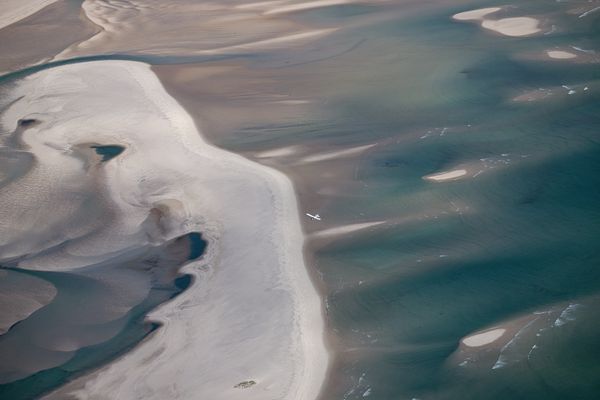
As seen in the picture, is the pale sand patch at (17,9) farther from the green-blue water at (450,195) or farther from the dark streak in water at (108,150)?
the dark streak in water at (108,150)

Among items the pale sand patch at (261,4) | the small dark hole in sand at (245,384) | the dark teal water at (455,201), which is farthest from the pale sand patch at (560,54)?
the small dark hole in sand at (245,384)

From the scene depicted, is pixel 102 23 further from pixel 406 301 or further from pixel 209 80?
pixel 406 301

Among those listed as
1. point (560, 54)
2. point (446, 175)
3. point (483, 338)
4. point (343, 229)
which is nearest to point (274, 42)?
point (560, 54)

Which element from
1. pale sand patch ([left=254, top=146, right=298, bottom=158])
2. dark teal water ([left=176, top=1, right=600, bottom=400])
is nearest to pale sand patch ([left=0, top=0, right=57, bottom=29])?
dark teal water ([left=176, top=1, right=600, bottom=400])

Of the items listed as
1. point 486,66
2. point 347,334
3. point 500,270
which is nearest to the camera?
point 347,334

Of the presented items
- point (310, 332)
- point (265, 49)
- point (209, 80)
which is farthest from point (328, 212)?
point (265, 49)

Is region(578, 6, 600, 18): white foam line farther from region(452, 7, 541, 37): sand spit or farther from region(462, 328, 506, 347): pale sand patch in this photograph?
region(462, 328, 506, 347): pale sand patch
